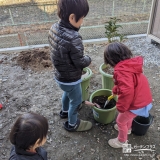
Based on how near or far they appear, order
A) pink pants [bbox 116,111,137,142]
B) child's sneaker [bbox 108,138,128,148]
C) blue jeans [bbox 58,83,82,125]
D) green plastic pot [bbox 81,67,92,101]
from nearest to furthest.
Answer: pink pants [bbox 116,111,137,142] < blue jeans [bbox 58,83,82,125] < child's sneaker [bbox 108,138,128,148] < green plastic pot [bbox 81,67,92,101]

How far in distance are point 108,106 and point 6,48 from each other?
8.98ft

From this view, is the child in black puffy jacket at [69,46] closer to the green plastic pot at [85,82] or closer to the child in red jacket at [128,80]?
the child in red jacket at [128,80]

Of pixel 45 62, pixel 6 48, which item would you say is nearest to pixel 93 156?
pixel 45 62

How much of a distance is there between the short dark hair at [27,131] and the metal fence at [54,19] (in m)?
3.28

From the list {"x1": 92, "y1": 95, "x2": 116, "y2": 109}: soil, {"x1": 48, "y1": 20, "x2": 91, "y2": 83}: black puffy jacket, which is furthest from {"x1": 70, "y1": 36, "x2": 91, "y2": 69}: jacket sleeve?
{"x1": 92, "y1": 95, "x2": 116, "y2": 109}: soil

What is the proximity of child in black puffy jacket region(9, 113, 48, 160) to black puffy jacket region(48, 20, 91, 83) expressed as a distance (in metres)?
0.67

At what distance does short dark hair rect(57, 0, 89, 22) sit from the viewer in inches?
58.2

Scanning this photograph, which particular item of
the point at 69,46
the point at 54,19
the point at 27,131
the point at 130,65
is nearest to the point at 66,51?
the point at 69,46

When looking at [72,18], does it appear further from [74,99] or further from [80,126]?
[80,126]

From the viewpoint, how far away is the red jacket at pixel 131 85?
1.56 m

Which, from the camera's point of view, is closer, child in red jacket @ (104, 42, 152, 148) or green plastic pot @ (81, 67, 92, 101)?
child in red jacket @ (104, 42, 152, 148)

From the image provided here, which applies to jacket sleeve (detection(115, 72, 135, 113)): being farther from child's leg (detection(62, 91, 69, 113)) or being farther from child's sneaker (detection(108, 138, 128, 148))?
child's leg (detection(62, 91, 69, 113))

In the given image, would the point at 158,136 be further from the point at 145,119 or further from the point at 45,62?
the point at 45,62

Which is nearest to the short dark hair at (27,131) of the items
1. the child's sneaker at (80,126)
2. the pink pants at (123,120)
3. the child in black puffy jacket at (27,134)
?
the child in black puffy jacket at (27,134)
